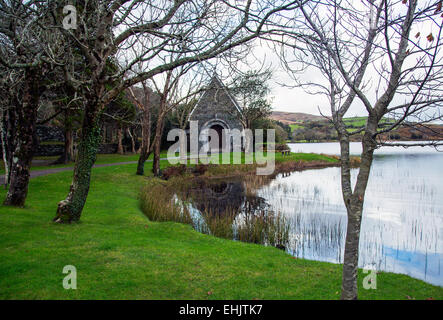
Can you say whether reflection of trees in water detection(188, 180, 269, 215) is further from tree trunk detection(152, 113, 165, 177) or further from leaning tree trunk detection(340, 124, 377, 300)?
leaning tree trunk detection(340, 124, 377, 300)

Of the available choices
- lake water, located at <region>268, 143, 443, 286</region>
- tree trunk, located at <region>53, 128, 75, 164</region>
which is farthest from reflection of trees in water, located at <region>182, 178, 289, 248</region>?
tree trunk, located at <region>53, 128, 75, 164</region>

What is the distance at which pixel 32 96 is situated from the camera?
25.0ft

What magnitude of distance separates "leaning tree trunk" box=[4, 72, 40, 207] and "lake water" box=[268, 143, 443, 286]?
23.9ft

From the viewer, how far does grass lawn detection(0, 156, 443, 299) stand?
13.1 ft

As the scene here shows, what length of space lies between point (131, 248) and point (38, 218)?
3.24 metres

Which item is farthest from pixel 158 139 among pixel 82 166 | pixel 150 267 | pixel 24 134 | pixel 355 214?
pixel 355 214

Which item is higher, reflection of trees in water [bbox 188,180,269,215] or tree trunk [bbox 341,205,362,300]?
tree trunk [bbox 341,205,362,300]

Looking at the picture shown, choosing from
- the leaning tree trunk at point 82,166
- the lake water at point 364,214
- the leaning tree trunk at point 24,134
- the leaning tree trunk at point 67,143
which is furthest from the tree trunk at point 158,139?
the leaning tree trunk at point 82,166

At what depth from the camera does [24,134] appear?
763 cm

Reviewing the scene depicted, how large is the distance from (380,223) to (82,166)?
911 centimetres

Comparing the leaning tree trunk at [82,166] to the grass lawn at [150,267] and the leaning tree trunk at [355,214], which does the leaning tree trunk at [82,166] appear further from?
the leaning tree trunk at [355,214]
